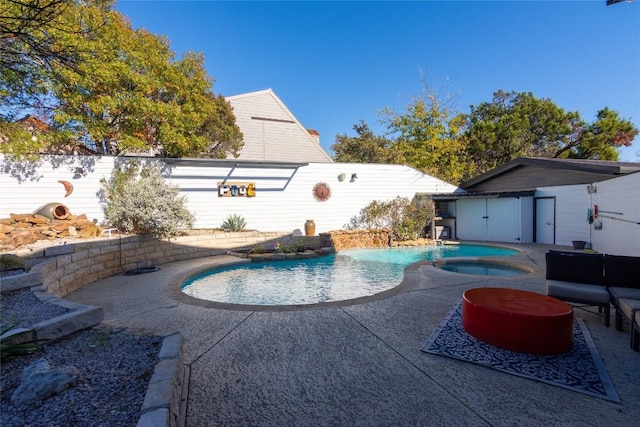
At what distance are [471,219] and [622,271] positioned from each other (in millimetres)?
10258

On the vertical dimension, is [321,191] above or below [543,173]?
below

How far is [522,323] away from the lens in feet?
9.83

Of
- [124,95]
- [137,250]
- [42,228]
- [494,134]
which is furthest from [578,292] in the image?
[494,134]

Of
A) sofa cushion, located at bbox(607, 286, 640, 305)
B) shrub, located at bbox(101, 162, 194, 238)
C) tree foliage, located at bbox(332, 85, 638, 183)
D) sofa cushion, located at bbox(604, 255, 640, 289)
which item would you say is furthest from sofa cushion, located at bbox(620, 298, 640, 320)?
tree foliage, located at bbox(332, 85, 638, 183)

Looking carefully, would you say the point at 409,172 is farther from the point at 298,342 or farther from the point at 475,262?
the point at 298,342

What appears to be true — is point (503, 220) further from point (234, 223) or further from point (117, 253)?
point (117, 253)

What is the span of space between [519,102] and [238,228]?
22.0 m

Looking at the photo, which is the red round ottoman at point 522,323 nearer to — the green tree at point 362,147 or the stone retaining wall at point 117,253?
the stone retaining wall at point 117,253

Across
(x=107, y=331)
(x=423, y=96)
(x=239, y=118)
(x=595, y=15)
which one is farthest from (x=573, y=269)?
(x=423, y=96)

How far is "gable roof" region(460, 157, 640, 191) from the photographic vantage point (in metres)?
9.44

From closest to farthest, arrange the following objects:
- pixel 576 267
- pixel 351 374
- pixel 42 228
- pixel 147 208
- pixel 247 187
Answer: pixel 351 374 → pixel 576 267 → pixel 42 228 → pixel 147 208 → pixel 247 187

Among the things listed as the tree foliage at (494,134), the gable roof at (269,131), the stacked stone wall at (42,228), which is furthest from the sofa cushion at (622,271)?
the tree foliage at (494,134)

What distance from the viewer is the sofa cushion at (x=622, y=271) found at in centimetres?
378

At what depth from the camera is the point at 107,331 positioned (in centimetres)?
319
